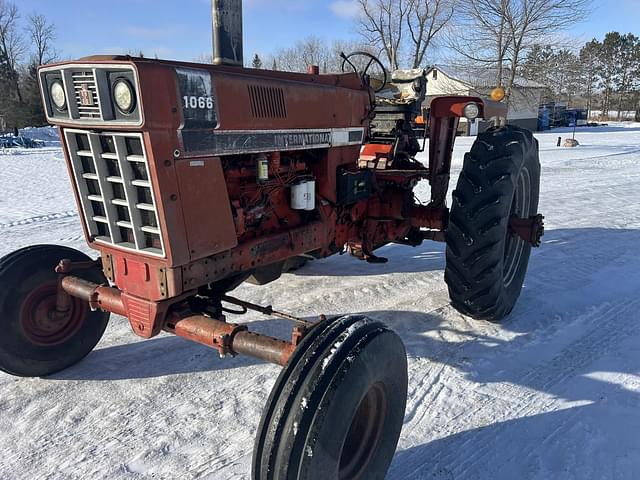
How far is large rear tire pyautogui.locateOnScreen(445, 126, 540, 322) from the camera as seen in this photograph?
3.83 meters

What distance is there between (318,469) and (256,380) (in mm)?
1446

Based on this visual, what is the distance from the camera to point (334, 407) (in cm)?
205

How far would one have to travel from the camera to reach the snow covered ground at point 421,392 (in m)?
2.66

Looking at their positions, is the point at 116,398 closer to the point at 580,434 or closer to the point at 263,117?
the point at 263,117

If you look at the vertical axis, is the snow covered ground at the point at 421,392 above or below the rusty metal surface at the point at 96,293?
below

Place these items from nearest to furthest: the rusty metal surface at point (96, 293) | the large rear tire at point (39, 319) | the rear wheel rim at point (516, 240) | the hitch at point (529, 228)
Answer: the rusty metal surface at point (96, 293) → the large rear tire at point (39, 319) → the hitch at point (529, 228) → the rear wheel rim at point (516, 240)

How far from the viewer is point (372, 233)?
175 inches

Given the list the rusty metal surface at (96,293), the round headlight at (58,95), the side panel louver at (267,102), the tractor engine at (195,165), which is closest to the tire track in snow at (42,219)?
the rusty metal surface at (96,293)

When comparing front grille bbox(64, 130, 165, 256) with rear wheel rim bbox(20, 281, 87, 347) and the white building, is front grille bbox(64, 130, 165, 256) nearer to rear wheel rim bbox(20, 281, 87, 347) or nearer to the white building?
rear wheel rim bbox(20, 281, 87, 347)

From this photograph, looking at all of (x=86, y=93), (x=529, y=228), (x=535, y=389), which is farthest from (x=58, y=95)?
(x=529, y=228)

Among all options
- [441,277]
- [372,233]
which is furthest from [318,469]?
[441,277]

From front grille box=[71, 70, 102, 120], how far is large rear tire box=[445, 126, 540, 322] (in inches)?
103

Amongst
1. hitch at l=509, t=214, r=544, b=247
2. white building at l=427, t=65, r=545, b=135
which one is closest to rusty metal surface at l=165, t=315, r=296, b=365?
hitch at l=509, t=214, r=544, b=247

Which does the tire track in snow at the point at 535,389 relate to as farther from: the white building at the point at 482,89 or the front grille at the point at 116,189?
the white building at the point at 482,89
